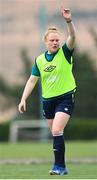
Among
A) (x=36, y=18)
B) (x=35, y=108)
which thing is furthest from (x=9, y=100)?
(x=36, y=18)

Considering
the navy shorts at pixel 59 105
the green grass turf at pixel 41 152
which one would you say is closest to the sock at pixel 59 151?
the navy shorts at pixel 59 105

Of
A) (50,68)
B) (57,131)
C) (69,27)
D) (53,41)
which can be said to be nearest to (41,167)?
(57,131)

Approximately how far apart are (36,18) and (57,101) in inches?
1540

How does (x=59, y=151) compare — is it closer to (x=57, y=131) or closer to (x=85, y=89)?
(x=57, y=131)

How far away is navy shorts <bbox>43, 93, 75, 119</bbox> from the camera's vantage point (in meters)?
11.8

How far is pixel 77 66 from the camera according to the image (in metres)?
66.6

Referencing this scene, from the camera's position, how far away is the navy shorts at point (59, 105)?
11.8 meters

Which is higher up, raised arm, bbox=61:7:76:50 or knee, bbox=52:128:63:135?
raised arm, bbox=61:7:76:50

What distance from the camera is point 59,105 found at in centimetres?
1180

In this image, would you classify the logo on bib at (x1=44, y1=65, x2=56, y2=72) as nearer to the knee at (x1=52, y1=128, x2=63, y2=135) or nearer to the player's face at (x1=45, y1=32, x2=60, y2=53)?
the player's face at (x1=45, y1=32, x2=60, y2=53)

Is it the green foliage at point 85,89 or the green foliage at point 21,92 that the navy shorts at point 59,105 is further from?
the green foliage at point 85,89

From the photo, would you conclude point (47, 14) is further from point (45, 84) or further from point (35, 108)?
point (45, 84)

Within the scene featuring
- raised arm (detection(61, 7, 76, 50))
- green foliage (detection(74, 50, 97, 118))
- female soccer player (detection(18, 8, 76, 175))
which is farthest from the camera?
green foliage (detection(74, 50, 97, 118))

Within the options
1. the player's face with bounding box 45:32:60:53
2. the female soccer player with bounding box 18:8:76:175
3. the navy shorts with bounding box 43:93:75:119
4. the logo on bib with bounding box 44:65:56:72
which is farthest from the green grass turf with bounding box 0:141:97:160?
the player's face with bounding box 45:32:60:53
